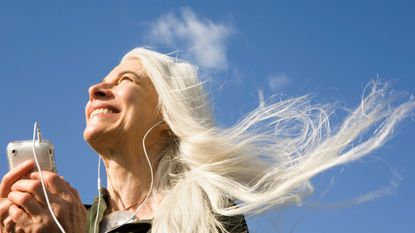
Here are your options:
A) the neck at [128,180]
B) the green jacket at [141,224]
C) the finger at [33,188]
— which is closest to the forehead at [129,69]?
the neck at [128,180]

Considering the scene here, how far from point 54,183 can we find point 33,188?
15 centimetres

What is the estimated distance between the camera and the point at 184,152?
5.21 m

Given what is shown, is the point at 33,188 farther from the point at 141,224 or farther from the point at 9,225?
the point at 141,224

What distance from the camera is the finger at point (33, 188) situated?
364cm

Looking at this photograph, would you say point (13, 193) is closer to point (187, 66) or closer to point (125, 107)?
point (125, 107)

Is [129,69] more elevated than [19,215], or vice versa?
[129,69]

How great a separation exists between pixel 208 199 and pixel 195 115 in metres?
0.76

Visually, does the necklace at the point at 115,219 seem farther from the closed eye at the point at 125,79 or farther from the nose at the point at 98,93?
the closed eye at the point at 125,79

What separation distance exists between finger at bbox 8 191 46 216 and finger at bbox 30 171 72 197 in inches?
Result: 5.0

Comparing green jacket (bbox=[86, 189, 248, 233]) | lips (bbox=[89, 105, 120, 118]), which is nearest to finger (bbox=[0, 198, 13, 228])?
green jacket (bbox=[86, 189, 248, 233])

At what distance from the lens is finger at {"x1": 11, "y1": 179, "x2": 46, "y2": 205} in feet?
12.0

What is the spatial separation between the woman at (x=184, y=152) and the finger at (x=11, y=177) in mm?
959

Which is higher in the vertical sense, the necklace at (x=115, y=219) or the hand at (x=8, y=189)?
the necklace at (x=115, y=219)

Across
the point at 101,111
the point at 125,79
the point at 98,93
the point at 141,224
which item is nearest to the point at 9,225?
the point at 141,224
